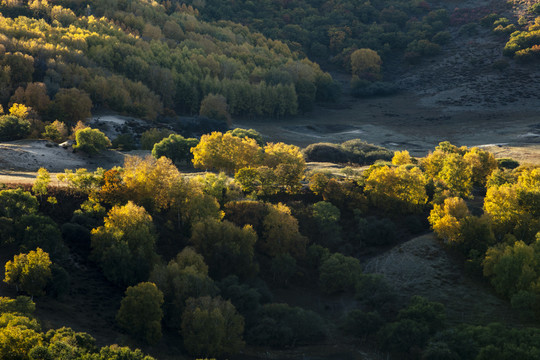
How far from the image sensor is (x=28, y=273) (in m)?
54.2

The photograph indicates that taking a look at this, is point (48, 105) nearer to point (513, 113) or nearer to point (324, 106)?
point (324, 106)

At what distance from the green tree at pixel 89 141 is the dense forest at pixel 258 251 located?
26.1m

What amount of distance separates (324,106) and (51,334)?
161m

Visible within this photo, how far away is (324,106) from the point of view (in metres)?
198

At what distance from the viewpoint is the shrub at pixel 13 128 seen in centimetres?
10744

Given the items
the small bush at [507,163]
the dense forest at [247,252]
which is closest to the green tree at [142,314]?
→ the dense forest at [247,252]

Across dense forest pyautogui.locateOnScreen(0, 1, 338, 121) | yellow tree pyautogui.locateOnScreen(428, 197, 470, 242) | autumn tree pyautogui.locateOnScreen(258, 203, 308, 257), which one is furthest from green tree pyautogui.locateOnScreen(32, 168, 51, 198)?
dense forest pyautogui.locateOnScreen(0, 1, 338, 121)

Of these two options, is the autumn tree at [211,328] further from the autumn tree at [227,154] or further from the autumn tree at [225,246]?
the autumn tree at [227,154]

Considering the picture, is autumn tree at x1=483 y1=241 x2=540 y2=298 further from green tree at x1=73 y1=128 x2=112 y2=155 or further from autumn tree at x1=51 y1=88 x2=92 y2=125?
autumn tree at x1=51 y1=88 x2=92 y2=125

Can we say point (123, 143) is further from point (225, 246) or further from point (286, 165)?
point (225, 246)

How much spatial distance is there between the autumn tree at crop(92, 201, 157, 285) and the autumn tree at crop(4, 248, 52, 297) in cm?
868

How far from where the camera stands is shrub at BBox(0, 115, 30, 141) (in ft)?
352

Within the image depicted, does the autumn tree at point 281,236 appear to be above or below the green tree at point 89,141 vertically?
below

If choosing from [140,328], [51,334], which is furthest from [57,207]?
[51,334]
